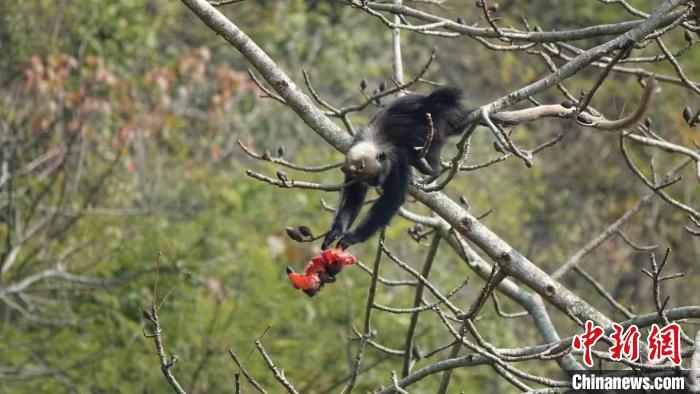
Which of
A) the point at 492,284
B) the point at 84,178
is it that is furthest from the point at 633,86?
the point at 492,284

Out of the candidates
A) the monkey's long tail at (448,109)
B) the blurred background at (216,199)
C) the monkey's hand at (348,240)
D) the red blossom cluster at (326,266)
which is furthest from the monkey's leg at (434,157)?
the red blossom cluster at (326,266)

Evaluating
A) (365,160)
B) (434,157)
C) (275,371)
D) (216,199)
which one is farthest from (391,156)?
(216,199)

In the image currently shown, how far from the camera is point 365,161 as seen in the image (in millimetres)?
4199

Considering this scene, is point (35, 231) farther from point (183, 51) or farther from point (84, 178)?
point (183, 51)

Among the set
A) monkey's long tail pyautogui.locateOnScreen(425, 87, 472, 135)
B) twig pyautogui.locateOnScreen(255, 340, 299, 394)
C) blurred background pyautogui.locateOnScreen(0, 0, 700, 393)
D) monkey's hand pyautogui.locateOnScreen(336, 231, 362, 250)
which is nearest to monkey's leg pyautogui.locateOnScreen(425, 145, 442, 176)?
monkey's long tail pyautogui.locateOnScreen(425, 87, 472, 135)

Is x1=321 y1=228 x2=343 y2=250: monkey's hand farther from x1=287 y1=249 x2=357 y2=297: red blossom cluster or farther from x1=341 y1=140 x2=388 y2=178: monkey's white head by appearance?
x1=287 y1=249 x2=357 y2=297: red blossom cluster

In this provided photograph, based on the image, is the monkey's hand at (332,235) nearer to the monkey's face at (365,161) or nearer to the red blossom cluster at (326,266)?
the monkey's face at (365,161)

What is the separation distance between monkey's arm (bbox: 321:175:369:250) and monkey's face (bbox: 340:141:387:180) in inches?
2.2

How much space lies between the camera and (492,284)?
309 cm

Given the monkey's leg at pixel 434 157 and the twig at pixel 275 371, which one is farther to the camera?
A: the monkey's leg at pixel 434 157

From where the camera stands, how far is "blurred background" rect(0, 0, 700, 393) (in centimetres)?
655

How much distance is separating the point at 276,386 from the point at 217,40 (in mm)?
6315

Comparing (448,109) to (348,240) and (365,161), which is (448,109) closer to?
(365,161)

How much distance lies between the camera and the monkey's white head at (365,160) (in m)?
4.07
